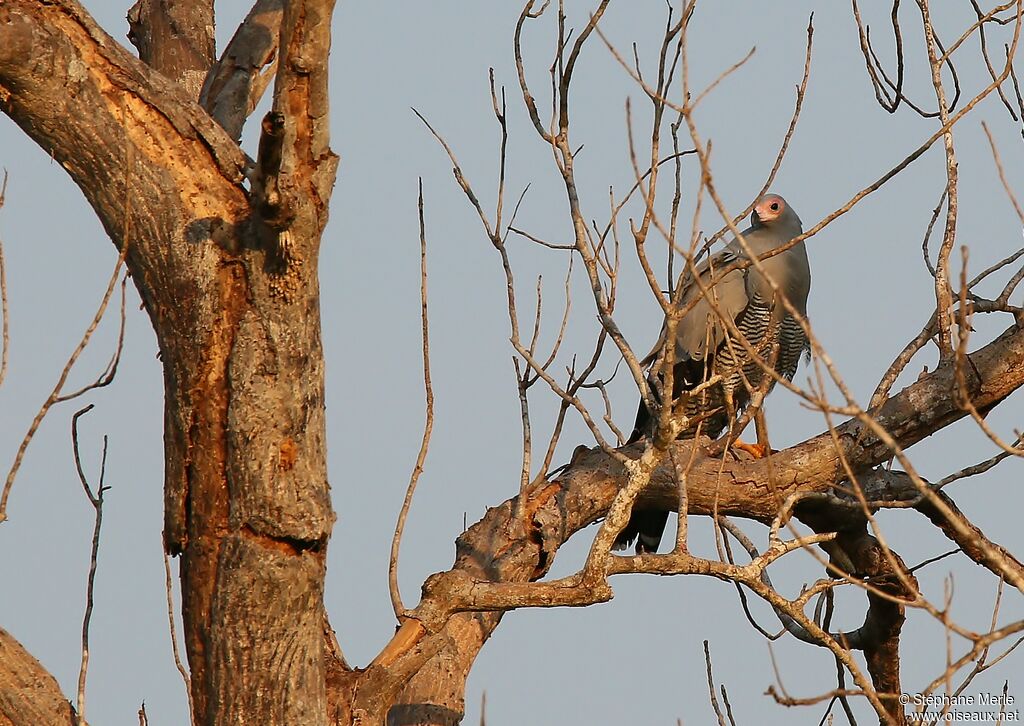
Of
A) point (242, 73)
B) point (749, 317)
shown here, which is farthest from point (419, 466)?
point (749, 317)

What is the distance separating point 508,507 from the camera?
4145mm

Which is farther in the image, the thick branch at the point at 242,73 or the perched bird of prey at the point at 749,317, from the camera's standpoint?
the perched bird of prey at the point at 749,317

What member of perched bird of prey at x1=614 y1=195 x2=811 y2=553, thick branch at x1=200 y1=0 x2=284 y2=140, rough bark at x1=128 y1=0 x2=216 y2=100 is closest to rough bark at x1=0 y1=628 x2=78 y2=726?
thick branch at x1=200 y1=0 x2=284 y2=140

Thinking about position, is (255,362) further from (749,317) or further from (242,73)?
(749,317)

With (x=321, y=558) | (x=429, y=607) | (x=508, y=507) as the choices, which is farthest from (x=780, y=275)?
(x=321, y=558)

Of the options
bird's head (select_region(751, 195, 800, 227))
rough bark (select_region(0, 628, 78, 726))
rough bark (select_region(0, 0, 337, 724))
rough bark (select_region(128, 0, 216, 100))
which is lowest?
rough bark (select_region(0, 628, 78, 726))

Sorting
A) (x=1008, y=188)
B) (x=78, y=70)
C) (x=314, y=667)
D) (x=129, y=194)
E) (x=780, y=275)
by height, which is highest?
(x=780, y=275)

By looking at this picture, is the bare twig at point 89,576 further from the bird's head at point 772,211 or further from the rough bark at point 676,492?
the bird's head at point 772,211

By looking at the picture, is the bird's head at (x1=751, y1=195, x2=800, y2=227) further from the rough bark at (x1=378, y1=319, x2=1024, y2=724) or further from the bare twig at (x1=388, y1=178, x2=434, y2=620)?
the bare twig at (x1=388, y1=178, x2=434, y2=620)

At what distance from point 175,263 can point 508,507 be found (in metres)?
1.72

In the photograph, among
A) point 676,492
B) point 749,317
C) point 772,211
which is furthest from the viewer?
point 772,211

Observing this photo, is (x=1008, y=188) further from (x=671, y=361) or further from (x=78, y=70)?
(x=78, y=70)

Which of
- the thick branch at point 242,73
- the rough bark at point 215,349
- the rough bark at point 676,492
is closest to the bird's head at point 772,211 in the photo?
the rough bark at point 676,492

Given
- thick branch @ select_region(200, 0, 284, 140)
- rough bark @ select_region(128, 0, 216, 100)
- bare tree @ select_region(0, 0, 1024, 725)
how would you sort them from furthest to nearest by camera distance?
rough bark @ select_region(128, 0, 216, 100) → thick branch @ select_region(200, 0, 284, 140) → bare tree @ select_region(0, 0, 1024, 725)
